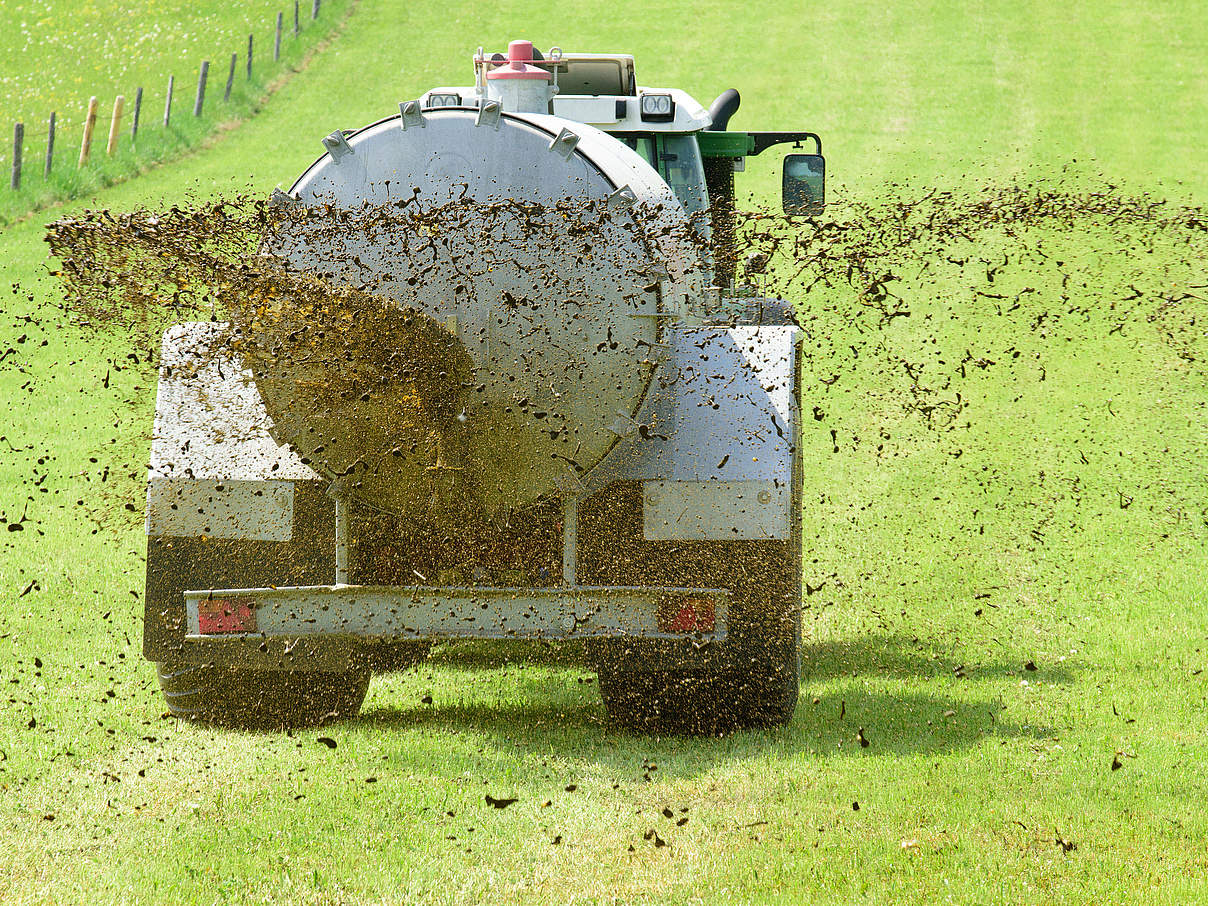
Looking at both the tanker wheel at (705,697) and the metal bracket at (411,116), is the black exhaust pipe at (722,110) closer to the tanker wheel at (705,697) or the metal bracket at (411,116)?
the metal bracket at (411,116)

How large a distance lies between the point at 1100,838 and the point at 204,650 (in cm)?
333

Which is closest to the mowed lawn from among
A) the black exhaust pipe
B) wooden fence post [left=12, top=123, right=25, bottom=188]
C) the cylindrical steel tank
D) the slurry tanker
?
the slurry tanker

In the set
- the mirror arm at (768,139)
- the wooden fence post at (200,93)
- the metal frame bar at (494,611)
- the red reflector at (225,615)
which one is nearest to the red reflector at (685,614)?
the metal frame bar at (494,611)

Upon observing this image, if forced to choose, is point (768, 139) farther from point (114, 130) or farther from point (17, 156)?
point (114, 130)

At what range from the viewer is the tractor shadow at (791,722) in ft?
17.6

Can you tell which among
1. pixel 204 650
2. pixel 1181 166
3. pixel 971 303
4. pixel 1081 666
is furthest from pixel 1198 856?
pixel 1181 166

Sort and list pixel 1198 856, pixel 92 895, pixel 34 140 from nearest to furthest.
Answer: pixel 92 895, pixel 1198 856, pixel 34 140

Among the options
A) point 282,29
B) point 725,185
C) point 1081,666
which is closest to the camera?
point 1081,666

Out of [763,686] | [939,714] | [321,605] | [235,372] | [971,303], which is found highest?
[235,372]

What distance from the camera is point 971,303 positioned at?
17.7 meters

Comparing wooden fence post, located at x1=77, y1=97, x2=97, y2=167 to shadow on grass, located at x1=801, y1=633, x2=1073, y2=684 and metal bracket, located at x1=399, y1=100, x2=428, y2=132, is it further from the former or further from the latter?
metal bracket, located at x1=399, y1=100, x2=428, y2=132

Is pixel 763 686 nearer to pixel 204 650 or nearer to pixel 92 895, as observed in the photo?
pixel 204 650

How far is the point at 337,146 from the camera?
4.96m

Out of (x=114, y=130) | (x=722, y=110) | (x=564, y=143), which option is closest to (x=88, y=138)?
(x=114, y=130)
